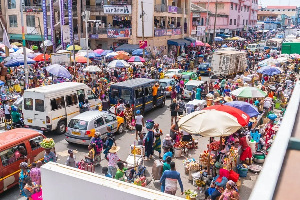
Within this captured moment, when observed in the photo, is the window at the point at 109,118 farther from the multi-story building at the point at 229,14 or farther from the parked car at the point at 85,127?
the multi-story building at the point at 229,14

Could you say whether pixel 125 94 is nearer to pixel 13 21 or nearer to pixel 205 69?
pixel 205 69

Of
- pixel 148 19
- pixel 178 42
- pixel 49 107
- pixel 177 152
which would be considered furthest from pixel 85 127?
pixel 178 42

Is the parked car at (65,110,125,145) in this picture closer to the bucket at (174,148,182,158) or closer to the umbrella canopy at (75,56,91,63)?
the bucket at (174,148,182,158)

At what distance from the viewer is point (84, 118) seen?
1278cm

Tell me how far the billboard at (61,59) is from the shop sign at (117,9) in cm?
1076

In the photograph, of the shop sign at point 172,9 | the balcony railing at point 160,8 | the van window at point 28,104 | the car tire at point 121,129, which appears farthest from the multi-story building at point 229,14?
the van window at point 28,104

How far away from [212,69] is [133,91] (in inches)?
609

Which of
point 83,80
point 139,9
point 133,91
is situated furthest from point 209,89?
point 139,9

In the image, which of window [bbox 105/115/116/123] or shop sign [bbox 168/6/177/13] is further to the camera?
shop sign [bbox 168/6/177/13]

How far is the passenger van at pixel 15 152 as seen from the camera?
9.02 metres

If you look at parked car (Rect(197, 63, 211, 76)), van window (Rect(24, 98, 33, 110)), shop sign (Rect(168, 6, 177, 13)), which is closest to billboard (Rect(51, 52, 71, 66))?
van window (Rect(24, 98, 33, 110))

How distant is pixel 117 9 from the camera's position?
3456 cm

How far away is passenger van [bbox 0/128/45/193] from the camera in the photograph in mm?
9023

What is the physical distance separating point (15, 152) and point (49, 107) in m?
4.45
